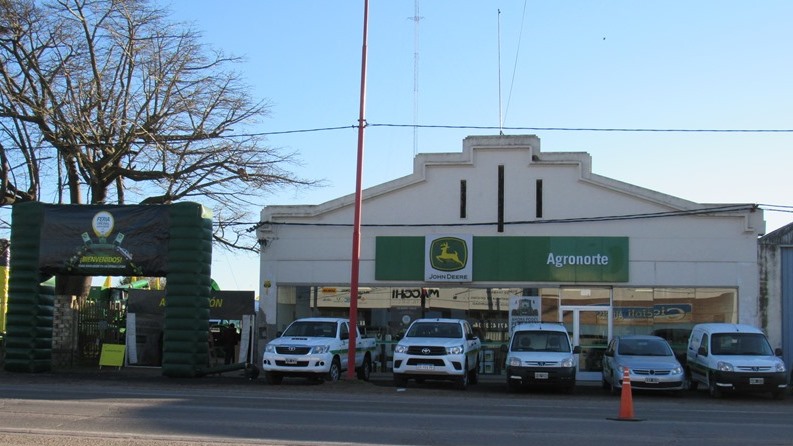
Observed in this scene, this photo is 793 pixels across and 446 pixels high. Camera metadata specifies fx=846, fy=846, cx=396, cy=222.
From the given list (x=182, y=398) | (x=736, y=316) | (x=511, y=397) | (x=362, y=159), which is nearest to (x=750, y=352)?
(x=736, y=316)

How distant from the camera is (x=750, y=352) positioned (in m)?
20.9

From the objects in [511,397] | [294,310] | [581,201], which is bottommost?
[511,397]

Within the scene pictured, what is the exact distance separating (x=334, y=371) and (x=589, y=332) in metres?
8.72

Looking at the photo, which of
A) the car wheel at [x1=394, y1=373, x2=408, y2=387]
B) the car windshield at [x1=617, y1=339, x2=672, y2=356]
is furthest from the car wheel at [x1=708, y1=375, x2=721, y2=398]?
the car wheel at [x1=394, y1=373, x2=408, y2=387]

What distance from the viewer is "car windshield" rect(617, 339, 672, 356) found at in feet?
70.0

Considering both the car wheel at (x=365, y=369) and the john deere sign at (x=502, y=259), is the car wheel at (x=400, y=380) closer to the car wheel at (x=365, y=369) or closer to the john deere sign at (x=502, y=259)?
the car wheel at (x=365, y=369)

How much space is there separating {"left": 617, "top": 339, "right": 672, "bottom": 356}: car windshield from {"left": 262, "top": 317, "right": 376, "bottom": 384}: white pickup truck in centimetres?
707

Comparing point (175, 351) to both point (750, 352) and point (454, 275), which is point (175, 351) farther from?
point (750, 352)

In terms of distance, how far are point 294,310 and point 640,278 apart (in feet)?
36.9

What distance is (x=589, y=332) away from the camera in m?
26.4

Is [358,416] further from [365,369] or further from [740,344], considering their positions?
[740,344]

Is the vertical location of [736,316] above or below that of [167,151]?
below

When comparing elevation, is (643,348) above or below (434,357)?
above

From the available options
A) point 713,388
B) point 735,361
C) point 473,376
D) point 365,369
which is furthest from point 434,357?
point 735,361
